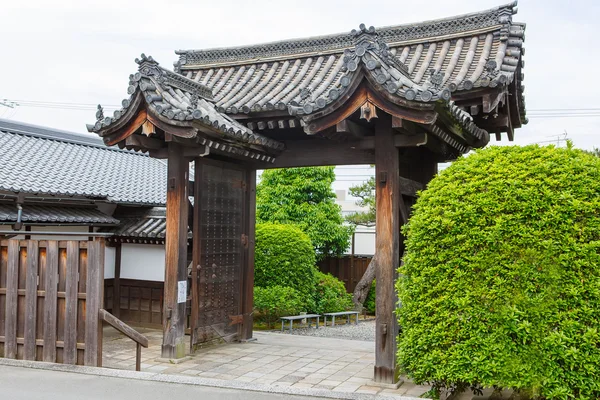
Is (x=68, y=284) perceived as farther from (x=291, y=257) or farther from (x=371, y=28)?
(x=291, y=257)

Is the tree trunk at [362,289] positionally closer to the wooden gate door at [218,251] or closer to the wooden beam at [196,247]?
the wooden gate door at [218,251]

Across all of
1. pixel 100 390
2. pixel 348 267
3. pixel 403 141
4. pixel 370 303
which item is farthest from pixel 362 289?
pixel 100 390

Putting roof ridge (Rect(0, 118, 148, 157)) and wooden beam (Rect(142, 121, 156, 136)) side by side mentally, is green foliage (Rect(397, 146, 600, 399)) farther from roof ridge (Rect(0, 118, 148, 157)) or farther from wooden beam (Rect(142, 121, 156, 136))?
roof ridge (Rect(0, 118, 148, 157))

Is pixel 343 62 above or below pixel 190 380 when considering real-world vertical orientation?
above

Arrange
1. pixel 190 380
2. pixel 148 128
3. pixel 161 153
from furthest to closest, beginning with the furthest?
pixel 161 153, pixel 148 128, pixel 190 380

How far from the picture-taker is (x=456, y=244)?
6055 mm

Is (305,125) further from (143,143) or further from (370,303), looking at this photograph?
(370,303)

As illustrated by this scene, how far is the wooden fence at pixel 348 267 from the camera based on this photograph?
19.7 m

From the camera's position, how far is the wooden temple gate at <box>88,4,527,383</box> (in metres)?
7.71

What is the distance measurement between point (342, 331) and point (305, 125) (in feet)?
26.1

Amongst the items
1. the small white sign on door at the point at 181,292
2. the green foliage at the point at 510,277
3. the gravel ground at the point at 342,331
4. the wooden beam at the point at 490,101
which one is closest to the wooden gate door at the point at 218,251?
the small white sign on door at the point at 181,292

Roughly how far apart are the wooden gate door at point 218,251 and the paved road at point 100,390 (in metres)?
2.78

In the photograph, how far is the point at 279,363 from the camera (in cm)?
901

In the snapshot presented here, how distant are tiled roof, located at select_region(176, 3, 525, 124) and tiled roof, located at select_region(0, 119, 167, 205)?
3.47m
